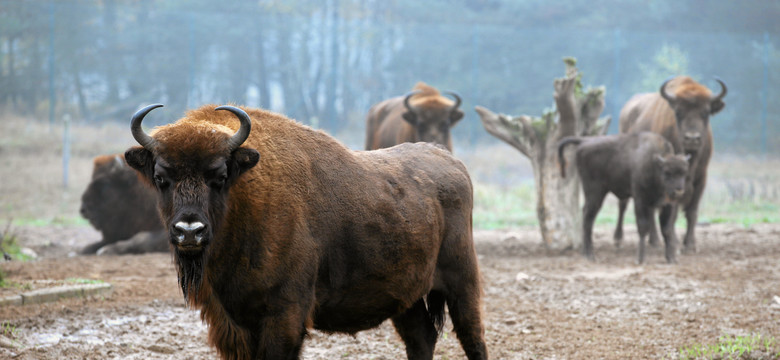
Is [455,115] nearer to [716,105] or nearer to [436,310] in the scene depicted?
[716,105]

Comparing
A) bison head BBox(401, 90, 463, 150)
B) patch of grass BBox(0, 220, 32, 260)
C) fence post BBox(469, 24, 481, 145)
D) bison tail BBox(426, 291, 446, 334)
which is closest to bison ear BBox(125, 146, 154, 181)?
bison tail BBox(426, 291, 446, 334)

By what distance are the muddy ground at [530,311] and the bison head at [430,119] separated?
2458 mm

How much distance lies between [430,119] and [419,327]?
8.02 meters

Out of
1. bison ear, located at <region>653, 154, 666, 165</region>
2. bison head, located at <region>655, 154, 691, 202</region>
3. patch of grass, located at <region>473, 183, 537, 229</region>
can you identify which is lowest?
patch of grass, located at <region>473, 183, 537, 229</region>

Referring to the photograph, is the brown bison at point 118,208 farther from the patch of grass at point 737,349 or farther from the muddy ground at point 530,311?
the patch of grass at point 737,349

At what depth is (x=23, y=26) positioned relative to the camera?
21.8 m

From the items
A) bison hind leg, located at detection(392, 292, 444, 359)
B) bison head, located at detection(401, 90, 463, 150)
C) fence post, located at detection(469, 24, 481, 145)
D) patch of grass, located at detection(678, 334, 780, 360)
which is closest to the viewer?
bison hind leg, located at detection(392, 292, 444, 359)

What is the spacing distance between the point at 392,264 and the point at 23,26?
68.7 feet

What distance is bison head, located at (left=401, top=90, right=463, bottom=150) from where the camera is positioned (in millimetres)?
12711

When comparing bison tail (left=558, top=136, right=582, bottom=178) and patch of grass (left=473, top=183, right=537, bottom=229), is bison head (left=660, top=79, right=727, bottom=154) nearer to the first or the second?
bison tail (left=558, top=136, right=582, bottom=178)

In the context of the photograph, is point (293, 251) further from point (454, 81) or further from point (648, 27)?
point (648, 27)

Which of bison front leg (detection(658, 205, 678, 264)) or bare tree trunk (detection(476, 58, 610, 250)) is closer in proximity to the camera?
bison front leg (detection(658, 205, 678, 264))

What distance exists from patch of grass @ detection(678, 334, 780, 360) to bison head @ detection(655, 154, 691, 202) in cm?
454

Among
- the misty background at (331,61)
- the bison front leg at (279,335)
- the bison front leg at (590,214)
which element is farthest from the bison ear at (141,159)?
the misty background at (331,61)
